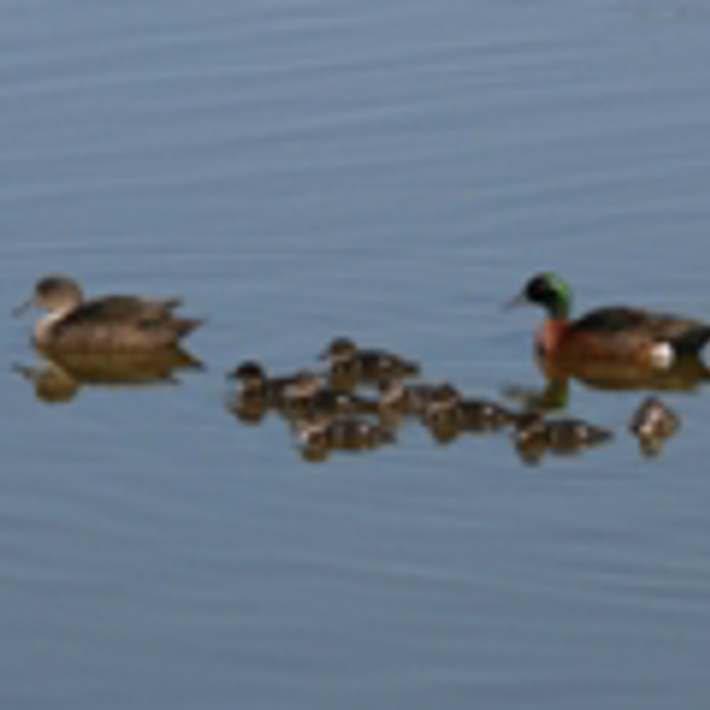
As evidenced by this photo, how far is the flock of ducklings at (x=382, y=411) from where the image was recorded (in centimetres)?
1229

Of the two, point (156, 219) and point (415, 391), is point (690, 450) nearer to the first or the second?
point (415, 391)

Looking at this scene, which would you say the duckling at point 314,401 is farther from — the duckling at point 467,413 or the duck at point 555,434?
the duck at point 555,434

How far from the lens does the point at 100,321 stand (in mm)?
14391

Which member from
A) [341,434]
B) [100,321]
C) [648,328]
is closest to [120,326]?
[100,321]

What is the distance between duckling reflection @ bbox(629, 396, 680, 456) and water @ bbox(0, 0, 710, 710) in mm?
104

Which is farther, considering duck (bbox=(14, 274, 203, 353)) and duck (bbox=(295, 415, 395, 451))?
duck (bbox=(14, 274, 203, 353))

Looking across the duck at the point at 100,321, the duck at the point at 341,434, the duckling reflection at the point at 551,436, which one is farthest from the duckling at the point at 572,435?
the duck at the point at 100,321

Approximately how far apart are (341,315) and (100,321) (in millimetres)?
1115

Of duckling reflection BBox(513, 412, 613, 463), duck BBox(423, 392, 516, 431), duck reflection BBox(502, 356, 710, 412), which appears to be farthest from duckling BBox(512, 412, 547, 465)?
duck reflection BBox(502, 356, 710, 412)

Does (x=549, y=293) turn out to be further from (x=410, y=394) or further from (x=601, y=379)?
(x=410, y=394)

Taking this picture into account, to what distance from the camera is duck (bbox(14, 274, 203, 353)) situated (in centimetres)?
1419

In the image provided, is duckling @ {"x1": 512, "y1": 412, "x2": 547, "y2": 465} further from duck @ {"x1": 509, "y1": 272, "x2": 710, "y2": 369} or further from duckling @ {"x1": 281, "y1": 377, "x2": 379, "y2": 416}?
duck @ {"x1": 509, "y1": 272, "x2": 710, "y2": 369}

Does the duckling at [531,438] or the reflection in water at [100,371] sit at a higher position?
the reflection in water at [100,371]

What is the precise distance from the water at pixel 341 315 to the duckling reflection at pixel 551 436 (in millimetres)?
88
